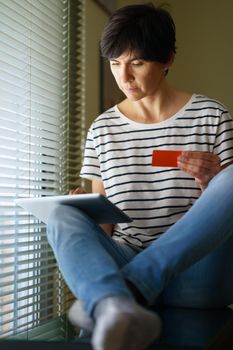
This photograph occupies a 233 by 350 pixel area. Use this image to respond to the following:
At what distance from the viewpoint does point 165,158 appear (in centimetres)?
116

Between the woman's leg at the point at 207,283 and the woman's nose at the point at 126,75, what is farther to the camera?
the woman's nose at the point at 126,75

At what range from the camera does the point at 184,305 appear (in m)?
1.26

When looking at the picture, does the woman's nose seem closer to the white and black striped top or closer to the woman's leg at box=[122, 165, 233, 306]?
the white and black striped top

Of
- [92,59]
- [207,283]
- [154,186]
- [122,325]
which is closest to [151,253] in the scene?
[122,325]

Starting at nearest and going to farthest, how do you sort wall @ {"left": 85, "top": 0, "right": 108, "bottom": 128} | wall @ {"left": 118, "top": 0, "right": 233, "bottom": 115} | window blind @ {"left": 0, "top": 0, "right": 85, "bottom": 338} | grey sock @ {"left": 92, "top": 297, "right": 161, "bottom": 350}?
grey sock @ {"left": 92, "top": 297, "right": 161, "bottom": 350} → window blind @ {"left": 0, "top": 0, "right": 85, "bottom": 338} → wall @ {"left": 85, "top": 0, "right": 108, "bottom": 128} → wall @ {"left": 118, "top": 0, "right": 233, "bottom": 115}

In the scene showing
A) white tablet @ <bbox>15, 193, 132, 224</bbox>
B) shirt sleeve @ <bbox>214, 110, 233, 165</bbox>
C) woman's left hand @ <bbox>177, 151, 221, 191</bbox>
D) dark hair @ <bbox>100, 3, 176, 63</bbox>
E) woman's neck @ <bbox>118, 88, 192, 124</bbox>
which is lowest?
white tablet @ <bbox>15, 193, 132, 224</bbox>

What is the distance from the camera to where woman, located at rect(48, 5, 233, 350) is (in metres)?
0.91

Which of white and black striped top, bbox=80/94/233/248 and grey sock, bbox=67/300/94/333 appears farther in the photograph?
white and black striped top, bbox=80/94/233/248

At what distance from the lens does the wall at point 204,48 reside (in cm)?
263

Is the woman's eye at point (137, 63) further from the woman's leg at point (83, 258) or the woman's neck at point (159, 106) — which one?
the woman's leg at point (83, 258)

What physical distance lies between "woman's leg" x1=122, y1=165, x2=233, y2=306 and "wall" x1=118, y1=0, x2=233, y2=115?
1.65m

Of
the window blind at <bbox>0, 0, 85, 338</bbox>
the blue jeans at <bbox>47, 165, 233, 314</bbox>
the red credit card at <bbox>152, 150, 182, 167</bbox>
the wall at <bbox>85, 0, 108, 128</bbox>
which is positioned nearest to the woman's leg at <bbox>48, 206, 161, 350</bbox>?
the blue jeans at <bbox>47, 165, 233, 314</bbox>

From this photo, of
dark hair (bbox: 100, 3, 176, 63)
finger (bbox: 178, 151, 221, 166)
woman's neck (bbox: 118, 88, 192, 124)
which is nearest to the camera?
finger (bbox: 178, 151, 221, 166)

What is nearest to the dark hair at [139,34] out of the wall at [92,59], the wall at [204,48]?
the wall at [92,59]
